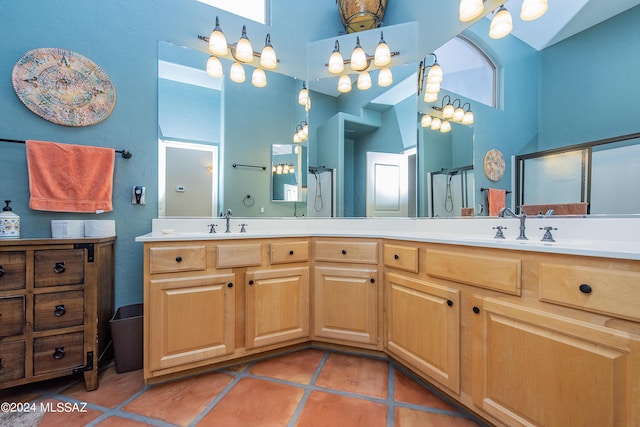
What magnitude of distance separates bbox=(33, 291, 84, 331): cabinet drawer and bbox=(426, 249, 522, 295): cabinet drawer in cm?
188

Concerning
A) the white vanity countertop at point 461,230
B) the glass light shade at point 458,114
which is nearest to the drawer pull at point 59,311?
the white vanity countertop at point 461,230

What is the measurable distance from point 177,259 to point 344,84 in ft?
6.29

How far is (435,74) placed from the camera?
2084 millimetres

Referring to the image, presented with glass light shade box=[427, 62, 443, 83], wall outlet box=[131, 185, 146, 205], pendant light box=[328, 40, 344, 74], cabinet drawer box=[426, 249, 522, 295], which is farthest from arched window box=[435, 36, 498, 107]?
wall outlet box=[131, 185, 146, 205]

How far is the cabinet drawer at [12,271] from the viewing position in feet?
4.33

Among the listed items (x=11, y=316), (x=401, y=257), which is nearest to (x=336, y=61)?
(x=401, y=257)

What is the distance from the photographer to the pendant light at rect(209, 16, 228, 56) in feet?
6.53

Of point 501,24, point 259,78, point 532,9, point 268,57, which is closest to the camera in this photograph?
point 532,9

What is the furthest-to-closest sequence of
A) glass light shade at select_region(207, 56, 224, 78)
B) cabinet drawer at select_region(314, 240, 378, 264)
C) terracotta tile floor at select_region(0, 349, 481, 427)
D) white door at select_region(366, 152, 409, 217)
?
white door at select_region(366, 152, 409, 217), glass light shade at select_region(207, 56, 224, 78), cabinet drawer at select_region(314, 240, 378, 264), terracotta tile floor at select_region(0, 349, 481, 427)

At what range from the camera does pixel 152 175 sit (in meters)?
1.96

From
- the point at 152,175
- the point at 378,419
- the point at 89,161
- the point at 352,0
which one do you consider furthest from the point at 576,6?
the point at 89,161

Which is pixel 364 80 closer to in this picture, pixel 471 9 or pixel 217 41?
pixel 471 9

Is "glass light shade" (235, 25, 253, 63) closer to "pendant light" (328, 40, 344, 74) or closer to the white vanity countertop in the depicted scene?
"pendant light" (328, 40, 344, 74)

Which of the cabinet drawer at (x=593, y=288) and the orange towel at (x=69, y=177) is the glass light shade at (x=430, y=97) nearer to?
the cabinet drawer at (x=593, y=288)
